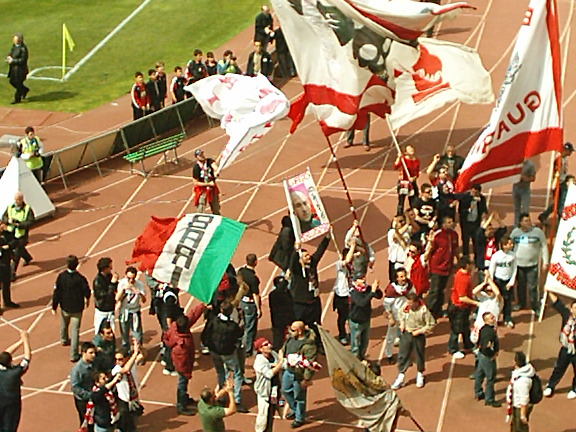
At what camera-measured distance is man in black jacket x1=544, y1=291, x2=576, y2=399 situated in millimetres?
17156

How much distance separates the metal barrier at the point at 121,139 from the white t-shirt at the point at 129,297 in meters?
7.22

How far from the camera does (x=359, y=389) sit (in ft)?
51.0

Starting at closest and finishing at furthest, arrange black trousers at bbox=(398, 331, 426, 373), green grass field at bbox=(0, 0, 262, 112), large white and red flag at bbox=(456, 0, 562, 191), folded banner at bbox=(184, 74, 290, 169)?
black trousers at bbox=(398, 331, 426, 373), large white and red flag at bbox=(456, 0, 562, 191), folded banner at bbox=(184, 74, 290, 169), green grass field at bbox=(0, 0, 262, 112)

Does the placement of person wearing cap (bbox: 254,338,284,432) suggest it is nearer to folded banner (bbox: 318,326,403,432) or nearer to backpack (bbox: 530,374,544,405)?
folded banner (bbox: 318,326,403,432)

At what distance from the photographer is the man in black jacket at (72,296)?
18.6 meters

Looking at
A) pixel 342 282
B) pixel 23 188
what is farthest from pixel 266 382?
pixel 23 188

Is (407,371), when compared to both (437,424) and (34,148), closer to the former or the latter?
(437,424)

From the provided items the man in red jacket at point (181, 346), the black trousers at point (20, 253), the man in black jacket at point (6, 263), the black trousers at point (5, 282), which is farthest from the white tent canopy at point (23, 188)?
the man in red jacket at point (181, 346)

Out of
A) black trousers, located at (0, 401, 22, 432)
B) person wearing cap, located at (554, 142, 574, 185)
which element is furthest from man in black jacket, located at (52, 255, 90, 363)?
person wearing cap, located at (554, 142, 574, 185)

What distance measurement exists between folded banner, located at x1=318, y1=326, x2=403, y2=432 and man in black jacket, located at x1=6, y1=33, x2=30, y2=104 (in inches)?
667

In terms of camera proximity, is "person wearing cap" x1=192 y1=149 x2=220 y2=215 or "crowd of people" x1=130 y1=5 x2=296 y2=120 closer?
"person wearing cap" x1=192 y1=149 x2=220 y2=215

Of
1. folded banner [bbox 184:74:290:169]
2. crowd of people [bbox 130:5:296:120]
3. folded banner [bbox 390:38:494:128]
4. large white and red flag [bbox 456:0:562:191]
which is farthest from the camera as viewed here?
crowd of people [bbox 130:5:296:120]

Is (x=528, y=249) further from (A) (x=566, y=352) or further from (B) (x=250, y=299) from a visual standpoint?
(B) (x=250, y=299)

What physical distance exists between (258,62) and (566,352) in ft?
45.4
